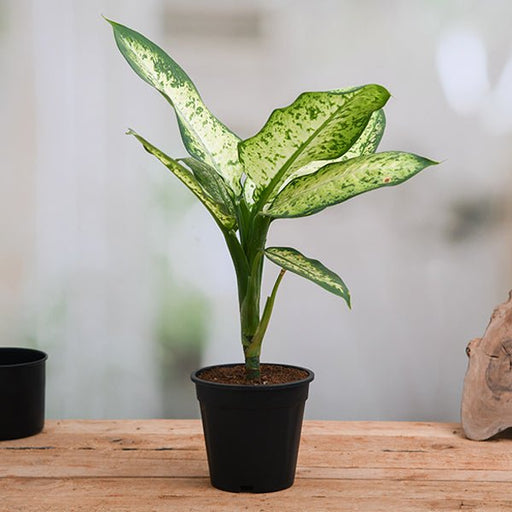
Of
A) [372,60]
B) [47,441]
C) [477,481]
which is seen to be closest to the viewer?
[477,481]

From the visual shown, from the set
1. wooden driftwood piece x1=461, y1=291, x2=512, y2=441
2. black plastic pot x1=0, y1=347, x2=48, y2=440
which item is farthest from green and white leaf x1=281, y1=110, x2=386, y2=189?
black plastic pot x1=0, y1=347, x2=48, y2=440

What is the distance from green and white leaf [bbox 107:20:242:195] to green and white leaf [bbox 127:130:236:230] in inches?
2.0

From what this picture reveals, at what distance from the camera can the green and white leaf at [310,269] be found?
33.2 inches

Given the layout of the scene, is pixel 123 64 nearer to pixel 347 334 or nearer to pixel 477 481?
pixel 347 334

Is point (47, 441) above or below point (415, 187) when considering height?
below

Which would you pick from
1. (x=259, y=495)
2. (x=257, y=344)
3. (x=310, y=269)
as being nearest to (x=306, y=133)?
(x=310, y=269)

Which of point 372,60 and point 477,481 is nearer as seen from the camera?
point 477,481

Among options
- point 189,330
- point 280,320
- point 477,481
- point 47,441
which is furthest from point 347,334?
point 47,441

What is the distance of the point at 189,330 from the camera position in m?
1.41

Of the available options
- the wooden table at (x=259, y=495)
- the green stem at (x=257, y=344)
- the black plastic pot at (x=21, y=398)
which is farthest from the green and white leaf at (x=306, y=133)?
the black plastic pot at (x=21, y=398)

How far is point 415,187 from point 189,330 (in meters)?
0.49

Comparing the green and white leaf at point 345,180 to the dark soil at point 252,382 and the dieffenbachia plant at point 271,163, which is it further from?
the dark soil at point 252,382

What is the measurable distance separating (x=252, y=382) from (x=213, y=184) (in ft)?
0.85

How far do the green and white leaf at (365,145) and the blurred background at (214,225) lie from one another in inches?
13.8
